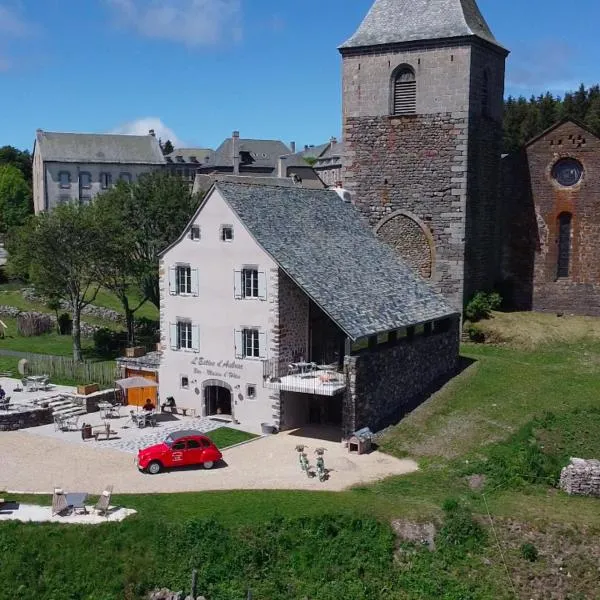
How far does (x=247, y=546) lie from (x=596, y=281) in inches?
918

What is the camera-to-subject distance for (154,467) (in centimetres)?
2336

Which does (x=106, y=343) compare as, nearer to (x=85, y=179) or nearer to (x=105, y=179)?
(x=85, y=179)

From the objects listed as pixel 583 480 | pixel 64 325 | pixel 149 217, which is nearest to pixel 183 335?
pixel 583 480

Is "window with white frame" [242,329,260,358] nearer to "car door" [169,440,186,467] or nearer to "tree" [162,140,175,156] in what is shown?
"car door" [169,440,186,467]

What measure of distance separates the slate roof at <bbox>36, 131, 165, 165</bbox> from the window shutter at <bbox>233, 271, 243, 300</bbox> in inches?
2437

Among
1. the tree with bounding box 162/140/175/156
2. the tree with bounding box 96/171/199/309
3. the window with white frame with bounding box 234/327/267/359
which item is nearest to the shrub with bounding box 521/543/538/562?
the window with white frame with bounding box 234/327/267/359

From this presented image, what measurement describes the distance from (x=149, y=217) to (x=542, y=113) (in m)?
36.7

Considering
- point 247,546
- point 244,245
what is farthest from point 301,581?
point 244,245

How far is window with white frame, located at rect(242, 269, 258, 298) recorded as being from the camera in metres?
27.6

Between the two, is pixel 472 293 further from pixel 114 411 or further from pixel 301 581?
Answer: pixel 301 581

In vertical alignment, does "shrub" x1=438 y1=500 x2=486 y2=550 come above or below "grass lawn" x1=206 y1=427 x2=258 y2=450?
below

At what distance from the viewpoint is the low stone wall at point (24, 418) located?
27984 mm

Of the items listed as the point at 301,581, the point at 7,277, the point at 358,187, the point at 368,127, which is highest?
the point at 368,127

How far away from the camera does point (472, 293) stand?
35.9m
